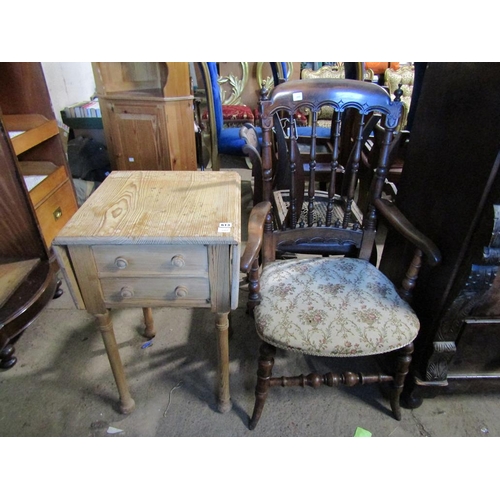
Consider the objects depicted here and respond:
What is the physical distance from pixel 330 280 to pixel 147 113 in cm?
143

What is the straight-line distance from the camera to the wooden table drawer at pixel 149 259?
0.91 meters

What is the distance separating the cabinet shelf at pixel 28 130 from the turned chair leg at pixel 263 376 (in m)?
1.37

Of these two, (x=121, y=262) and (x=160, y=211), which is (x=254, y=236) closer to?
(x=160, y=211)

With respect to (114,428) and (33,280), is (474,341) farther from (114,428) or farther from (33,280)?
(33,280)

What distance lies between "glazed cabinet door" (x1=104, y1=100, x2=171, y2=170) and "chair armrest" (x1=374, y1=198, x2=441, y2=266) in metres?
1.31

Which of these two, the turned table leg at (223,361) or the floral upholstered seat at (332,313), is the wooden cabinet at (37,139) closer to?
the turned table leg at (223,361)

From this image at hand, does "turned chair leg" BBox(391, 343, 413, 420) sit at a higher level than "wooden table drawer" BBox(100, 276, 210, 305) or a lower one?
lower

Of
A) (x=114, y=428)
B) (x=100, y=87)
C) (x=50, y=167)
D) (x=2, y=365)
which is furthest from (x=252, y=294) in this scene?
(x=100, y=87)

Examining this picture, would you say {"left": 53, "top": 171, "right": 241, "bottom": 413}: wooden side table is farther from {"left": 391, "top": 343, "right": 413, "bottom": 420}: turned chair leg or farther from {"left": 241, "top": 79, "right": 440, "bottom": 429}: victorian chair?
{"left": 391, "top": 343, "right": 413, "bottom": 420}: turned chair leg

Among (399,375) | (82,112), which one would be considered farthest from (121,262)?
(82,112)

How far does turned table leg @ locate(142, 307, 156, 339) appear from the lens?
1.55 metres

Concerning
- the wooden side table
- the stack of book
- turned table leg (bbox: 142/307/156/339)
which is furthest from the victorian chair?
the stack of book

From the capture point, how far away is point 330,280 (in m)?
1.19

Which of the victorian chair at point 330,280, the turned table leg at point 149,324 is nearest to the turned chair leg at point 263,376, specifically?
the victorian chair at point 330,280
